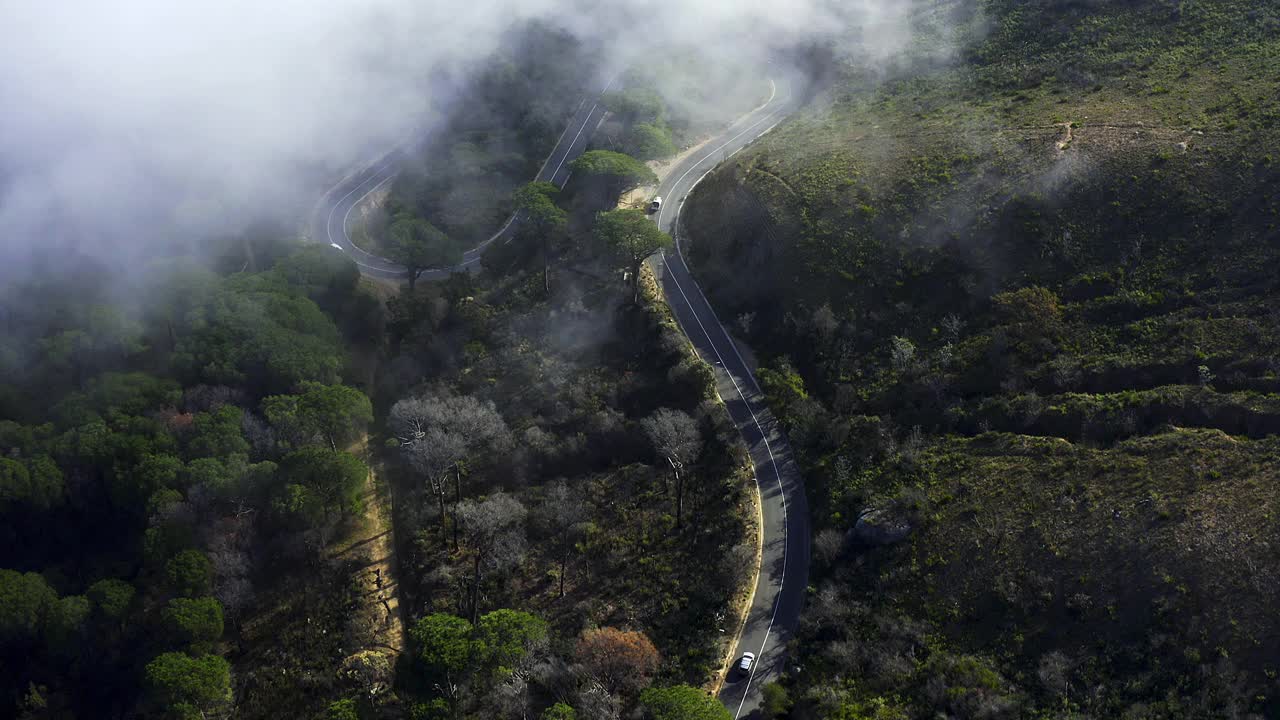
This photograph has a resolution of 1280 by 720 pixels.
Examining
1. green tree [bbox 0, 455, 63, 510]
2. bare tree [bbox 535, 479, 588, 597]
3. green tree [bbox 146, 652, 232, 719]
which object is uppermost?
green tree [bbox 0, 455, 63, 510]

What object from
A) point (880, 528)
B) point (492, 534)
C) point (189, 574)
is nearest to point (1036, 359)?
point (880, 528)

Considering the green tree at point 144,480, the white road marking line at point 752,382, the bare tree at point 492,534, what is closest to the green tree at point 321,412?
the green tree at point 144,480

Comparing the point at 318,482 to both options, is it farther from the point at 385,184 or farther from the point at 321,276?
the point at 385,184

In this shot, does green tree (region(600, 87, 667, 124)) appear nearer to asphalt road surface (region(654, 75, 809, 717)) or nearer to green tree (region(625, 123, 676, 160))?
green tree (region(625, 123, 676, 160))

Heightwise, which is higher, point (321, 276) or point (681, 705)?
point (321, 276)

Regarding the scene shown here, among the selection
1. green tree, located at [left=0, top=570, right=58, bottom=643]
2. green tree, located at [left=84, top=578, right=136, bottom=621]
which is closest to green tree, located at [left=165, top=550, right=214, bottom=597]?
green tree, located at [left=84, top=578, right=136, bottom=621]

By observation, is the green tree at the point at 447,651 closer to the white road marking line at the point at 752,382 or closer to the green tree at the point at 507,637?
the green tree at the point at 507,637
